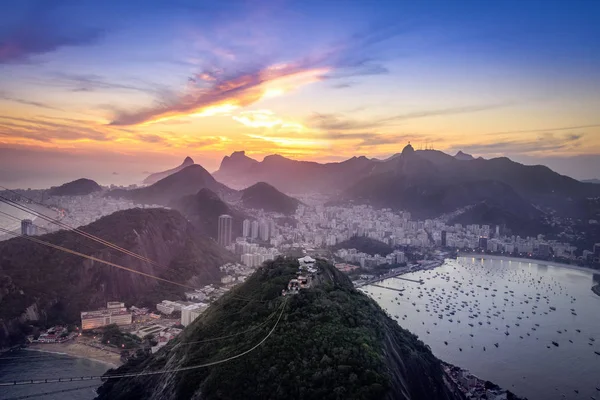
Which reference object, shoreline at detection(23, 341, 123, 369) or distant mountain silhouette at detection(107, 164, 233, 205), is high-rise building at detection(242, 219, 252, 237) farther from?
shoreline at detection(23, 341, 123, 369)

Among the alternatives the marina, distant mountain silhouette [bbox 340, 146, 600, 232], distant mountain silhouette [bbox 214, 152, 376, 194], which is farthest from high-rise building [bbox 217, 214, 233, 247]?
distant mountain silhouette [bbox 214, 152, 376, 194]

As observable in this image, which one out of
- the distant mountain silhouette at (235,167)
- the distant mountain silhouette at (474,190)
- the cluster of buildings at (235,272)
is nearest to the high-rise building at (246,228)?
the cluster of buildings at (235,272)

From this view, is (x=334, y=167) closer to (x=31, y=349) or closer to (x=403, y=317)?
(x=403, y=317)

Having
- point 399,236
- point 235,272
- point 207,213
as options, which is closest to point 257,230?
point 207,213

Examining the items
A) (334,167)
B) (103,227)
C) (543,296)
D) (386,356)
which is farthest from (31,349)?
(334,167)

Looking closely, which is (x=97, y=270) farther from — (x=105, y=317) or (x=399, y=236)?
(x=399, y=236)

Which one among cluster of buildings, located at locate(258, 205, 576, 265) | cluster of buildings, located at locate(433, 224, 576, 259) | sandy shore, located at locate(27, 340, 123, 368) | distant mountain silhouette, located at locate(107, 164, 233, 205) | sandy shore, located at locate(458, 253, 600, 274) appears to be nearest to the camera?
sandy shore, located at locate(27, 340, 123, 368)
